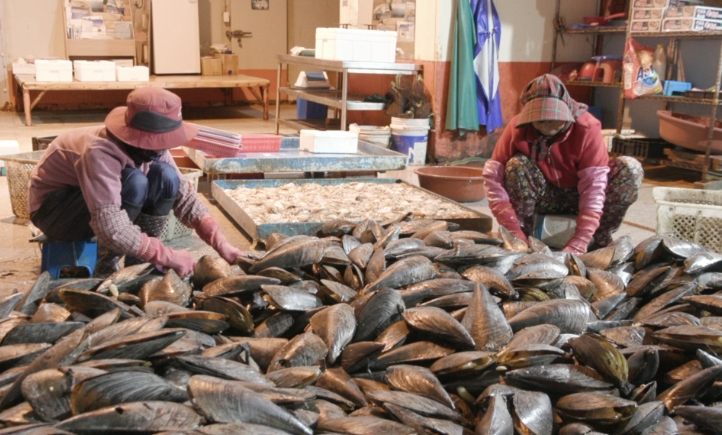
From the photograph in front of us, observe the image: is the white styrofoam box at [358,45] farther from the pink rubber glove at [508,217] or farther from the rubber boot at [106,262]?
the rubber boot at [106,262]

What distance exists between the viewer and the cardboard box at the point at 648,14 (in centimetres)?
659

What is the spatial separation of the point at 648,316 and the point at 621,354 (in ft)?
1.67

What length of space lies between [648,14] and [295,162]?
3.96 metres

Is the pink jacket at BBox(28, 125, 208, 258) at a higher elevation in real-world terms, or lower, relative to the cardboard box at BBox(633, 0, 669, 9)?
lower

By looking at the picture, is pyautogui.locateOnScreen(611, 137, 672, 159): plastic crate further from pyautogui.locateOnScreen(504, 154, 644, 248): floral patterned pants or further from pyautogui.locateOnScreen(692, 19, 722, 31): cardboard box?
pyautogui.locateOnScreen(504, 154, 644, 248): floral patterned pants

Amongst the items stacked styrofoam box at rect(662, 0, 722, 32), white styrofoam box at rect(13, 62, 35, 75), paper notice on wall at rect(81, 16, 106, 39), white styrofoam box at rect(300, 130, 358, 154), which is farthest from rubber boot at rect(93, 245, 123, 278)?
paper notice on wall at rect(81, 16, 106, 39)

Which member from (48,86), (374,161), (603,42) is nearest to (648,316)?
(374,161)

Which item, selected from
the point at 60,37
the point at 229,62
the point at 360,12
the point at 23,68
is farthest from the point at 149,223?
the point at 60,37

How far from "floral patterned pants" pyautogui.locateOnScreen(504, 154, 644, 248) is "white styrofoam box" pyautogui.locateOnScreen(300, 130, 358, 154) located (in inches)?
84.6

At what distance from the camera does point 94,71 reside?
9812 millimetres

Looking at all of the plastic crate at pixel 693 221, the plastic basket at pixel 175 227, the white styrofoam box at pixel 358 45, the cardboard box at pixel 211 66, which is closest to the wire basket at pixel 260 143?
the plastic basket at pixel 175 227

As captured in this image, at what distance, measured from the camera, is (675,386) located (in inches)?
69.2

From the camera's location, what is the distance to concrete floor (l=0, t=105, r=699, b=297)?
383 centimetres

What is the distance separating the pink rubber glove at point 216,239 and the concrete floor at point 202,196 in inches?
30.0
